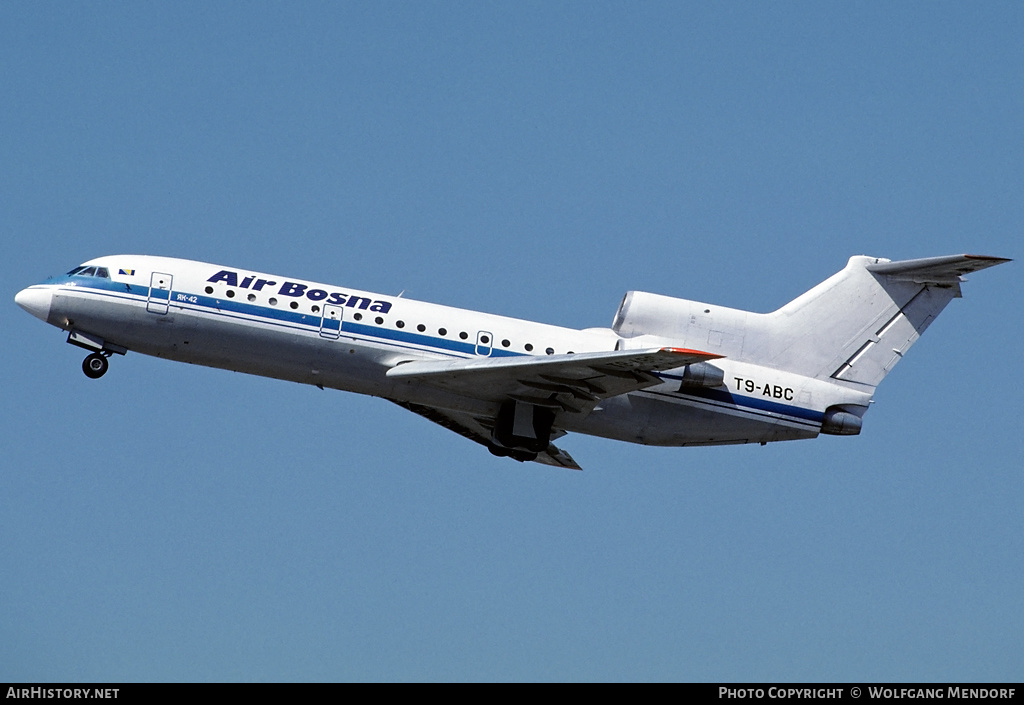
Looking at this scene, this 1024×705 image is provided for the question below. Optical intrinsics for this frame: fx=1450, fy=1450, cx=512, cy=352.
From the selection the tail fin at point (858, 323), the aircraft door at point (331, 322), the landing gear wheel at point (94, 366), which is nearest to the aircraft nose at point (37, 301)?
the landing gear wheel at point (94, 366)

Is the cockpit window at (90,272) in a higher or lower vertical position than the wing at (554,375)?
higher

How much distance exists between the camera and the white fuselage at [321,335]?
30.0 meters

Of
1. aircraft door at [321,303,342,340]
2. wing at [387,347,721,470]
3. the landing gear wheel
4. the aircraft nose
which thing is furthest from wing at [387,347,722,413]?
the aircraft nose

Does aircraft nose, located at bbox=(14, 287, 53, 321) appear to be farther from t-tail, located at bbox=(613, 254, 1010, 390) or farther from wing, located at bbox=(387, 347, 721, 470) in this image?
t-tail, located at bbox=(613, 254, 1010, 390)

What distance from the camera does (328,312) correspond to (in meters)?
30.2

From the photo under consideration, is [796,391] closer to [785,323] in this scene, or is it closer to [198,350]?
[785,323]

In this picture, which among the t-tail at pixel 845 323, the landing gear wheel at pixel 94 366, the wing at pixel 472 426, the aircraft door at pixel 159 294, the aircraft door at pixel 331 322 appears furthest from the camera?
the wing at pixel 472 426

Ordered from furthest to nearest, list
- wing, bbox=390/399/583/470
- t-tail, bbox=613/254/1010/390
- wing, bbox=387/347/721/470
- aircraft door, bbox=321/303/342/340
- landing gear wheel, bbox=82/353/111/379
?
1. wing, bbox=390/399/583/470
2. t-tail, bbox=613/254/1010/390
3. landing gear wheel, bbox=82/353/111/379
4. aircraft door, bbox=321/303/342/340
5. wing, bbox=387/347/721/470

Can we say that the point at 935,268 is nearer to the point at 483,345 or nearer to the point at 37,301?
the point at 483,345

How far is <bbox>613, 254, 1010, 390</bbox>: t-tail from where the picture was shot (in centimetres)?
3219

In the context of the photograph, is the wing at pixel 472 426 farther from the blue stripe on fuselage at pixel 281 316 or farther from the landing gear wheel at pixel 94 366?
the landing gear wheel at pixel 94 366

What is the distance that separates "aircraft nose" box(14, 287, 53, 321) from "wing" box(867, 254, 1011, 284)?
1817cm

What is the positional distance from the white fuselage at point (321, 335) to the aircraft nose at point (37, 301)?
0.03 meters

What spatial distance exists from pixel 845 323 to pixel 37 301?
17.7 m
